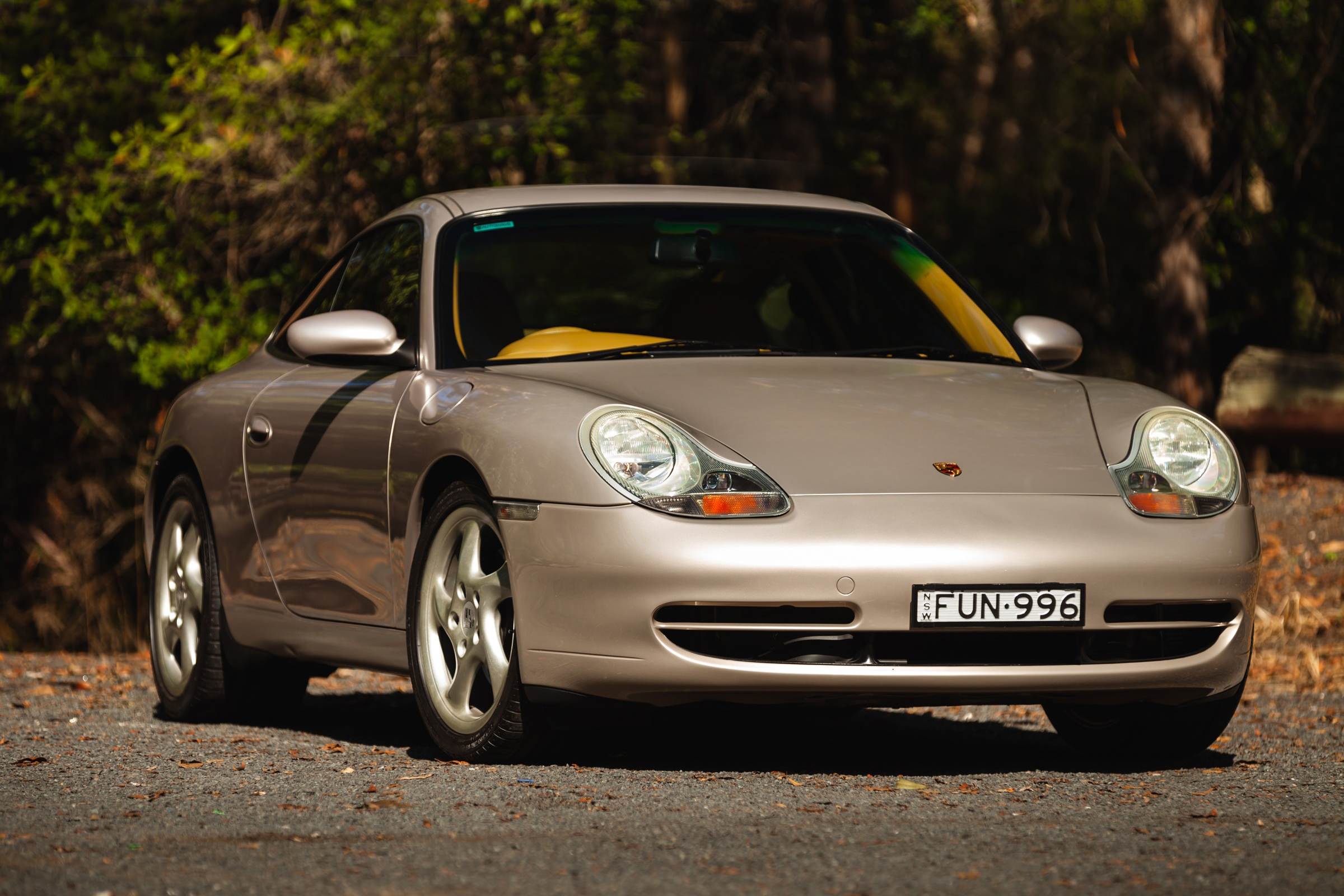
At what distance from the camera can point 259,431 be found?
6.21 metres

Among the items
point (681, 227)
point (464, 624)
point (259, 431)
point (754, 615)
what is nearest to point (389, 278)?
point (259, 431)

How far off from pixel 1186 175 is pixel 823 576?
429 inches

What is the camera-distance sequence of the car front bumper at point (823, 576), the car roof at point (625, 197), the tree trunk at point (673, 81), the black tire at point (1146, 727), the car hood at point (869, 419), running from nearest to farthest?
the car front bumper at point (823, 576) → the car hood at point (869, 419) → the black tire at point (1146, 727) → the car roof at point (625, 197) → the tree trunk at point (673, 81)

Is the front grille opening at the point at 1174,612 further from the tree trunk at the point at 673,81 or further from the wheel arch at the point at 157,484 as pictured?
the tree trunk at the point at 673,81

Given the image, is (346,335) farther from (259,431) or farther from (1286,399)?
(1286,399)

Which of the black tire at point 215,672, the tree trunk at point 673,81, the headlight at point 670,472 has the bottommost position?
the tree trunk at point 673,81

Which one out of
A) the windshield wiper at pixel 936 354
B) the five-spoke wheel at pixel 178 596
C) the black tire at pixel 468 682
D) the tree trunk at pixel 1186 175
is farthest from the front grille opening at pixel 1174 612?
the tree trunk at pixel 1186 175

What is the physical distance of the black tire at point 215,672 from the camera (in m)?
6.43

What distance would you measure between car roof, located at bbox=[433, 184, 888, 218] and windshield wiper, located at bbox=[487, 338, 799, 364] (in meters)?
0.69

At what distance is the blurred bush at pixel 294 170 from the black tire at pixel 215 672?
7285 millimetres

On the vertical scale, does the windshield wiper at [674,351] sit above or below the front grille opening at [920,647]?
above

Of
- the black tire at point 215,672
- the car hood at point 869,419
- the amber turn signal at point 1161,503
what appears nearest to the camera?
the car hood at point 869,419

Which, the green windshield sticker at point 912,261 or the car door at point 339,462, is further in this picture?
the green windshield sticker at point 912,261

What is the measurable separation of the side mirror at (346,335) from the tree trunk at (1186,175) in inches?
399
